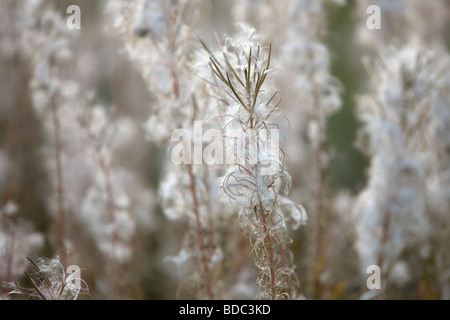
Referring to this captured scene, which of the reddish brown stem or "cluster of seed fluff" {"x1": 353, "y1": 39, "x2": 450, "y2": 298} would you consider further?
Answer: "cluster of seed fluff" {"x1": 353, "y1": 39, "x2": 450, "y2": 298}

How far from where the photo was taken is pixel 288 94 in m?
1.83

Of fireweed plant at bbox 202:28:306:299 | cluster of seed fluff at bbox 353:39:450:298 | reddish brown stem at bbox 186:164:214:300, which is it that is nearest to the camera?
fireweed plant at bbox 202:28:306:299

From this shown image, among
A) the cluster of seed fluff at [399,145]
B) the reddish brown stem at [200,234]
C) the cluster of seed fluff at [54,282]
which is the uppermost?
the cluster of seed fluff at [399,145]

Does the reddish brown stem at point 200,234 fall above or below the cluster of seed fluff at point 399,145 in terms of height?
below

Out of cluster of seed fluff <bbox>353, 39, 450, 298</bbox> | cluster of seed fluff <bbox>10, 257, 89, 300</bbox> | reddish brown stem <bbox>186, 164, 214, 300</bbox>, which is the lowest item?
cluster of seed fluff <bbox>10, 257, 89, 300</bbox>

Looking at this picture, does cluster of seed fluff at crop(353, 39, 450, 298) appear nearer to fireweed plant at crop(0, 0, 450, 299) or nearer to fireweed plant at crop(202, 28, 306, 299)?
fireweed plant at crop(0, 0, 450, 299)

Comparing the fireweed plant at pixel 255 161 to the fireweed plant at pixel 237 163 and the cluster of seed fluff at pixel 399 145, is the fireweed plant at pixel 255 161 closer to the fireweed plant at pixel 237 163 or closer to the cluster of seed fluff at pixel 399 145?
the fireweed plant at pixel 237 163

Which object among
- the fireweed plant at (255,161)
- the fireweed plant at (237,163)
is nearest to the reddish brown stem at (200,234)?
the fireweed plant at (237,163)

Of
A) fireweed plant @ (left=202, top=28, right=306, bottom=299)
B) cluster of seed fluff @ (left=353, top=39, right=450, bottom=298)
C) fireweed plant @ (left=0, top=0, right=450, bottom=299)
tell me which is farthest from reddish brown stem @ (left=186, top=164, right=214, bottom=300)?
cluster of seed fluff @ (left=353, top=39, right=450, bottom=298)

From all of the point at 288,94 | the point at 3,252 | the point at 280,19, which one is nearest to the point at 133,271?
the point at 3,252

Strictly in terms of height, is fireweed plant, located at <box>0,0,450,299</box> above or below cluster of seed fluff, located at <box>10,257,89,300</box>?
above

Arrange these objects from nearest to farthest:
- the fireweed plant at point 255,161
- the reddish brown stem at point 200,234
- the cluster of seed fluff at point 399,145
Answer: the fireweed plant at point 255,161 < the reddish brown stem at point 200,234 < the cluster of seed fluff at point 399,145

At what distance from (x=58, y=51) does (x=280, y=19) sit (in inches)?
31.9

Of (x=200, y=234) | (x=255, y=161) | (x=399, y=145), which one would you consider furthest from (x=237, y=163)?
(x=399, y=145)
